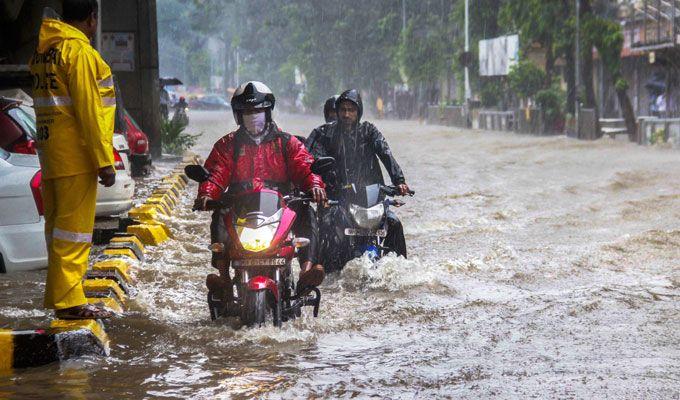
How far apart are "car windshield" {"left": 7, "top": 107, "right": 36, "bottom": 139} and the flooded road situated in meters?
1.25

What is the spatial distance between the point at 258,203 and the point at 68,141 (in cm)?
126

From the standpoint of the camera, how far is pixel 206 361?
6703 mm

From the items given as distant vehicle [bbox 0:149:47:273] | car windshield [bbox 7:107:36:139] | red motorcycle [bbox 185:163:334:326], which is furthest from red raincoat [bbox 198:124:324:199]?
car windshield [bbox 7:107:36:139]

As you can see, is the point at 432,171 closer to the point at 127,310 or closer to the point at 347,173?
the point at 347,173

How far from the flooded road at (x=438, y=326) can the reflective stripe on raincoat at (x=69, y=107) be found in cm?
110

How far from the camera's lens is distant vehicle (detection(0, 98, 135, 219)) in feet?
32.2

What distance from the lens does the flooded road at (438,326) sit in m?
6.09

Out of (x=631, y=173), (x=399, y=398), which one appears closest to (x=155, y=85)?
(x=631, y=173)

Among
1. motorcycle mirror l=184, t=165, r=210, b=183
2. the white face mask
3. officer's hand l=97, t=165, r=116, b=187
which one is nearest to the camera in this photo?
officer's hand l=97, t=165, r=116, b=187

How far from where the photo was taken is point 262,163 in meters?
7.75

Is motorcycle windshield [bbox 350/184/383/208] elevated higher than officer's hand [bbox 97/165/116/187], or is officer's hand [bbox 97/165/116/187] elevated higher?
officer's hand [bbox 97/165/116/187]

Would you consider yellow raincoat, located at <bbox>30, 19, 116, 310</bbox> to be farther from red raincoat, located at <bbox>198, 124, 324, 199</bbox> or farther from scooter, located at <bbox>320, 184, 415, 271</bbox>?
scooter, located at <bbox>320, 184, 415, 271</bbox>

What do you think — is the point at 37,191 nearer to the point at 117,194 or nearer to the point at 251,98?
the point at 251,98

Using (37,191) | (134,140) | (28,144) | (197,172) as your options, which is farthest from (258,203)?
(134,140)
